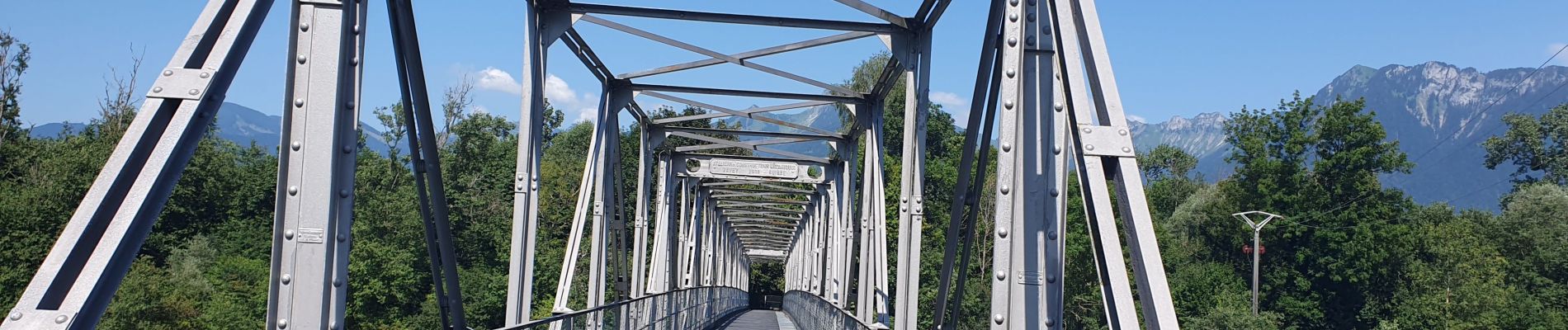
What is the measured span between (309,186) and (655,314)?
11.1m

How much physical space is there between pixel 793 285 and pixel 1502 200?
110 ft

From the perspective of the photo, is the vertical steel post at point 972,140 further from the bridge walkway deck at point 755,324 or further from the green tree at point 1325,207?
the green tree at point 1325,207

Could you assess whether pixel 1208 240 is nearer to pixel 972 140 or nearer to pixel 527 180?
pixel 527 180

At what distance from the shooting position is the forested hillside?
40812 millimetres

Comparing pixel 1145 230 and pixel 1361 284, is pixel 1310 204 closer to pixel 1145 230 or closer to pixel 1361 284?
pixel 1361 284

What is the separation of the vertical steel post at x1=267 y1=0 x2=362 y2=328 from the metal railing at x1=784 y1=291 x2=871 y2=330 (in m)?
6.25

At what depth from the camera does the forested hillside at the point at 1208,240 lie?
40.8 meters

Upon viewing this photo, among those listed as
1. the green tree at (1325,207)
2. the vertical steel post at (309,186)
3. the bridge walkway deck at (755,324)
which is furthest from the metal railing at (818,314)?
the green tree at (1325,207)

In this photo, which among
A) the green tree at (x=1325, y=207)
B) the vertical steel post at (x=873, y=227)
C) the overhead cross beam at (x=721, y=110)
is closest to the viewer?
the vertical steel post at (x=873, y=227)

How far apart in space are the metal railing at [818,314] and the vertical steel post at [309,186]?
6250mm

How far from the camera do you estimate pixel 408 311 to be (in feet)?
151

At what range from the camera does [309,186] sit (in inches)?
161

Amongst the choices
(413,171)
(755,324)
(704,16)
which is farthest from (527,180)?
(755,324)

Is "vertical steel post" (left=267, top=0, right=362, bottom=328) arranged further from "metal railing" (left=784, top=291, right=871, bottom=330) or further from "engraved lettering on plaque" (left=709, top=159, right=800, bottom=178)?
"engraved lettering on plaque" (left=709, top=159, right=800, bottom=178)
